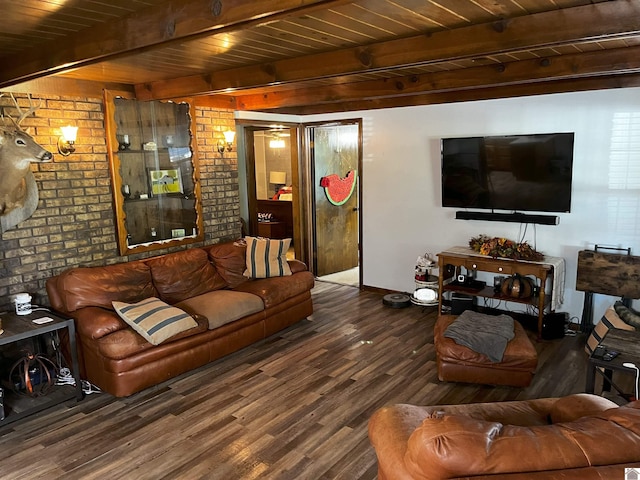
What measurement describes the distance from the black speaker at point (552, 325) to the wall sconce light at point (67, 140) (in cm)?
451

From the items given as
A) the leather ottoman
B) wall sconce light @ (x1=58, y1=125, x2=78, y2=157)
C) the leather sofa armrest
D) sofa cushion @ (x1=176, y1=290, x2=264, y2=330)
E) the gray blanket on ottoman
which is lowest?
the leather ottoman

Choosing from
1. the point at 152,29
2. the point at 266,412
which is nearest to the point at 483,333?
the point at 266,412

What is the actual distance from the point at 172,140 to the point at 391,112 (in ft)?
8.45

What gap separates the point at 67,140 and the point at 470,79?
11.1 ft

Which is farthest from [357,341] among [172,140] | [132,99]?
[132,99]

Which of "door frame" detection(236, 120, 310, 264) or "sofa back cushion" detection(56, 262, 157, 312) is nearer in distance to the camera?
"sofa back cushion" detection(56, 262, 157, 312)

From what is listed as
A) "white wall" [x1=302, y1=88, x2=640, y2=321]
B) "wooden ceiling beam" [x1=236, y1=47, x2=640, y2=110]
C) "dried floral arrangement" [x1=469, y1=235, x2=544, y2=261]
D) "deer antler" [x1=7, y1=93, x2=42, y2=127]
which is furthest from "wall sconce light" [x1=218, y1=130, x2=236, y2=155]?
"dried floral arrangement" [x1=469, y1=235, x2=544, y2=261]

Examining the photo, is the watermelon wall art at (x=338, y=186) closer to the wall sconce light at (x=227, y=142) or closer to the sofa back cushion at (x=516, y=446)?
the wall sconce light at (x=227, y=142)

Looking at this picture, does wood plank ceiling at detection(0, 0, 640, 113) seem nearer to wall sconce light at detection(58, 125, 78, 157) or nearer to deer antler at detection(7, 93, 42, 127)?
deer antler at detection(7, 93, 42, 127)

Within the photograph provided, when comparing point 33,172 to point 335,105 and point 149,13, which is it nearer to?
point 149,13

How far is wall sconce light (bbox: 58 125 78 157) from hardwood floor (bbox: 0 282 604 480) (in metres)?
1.98

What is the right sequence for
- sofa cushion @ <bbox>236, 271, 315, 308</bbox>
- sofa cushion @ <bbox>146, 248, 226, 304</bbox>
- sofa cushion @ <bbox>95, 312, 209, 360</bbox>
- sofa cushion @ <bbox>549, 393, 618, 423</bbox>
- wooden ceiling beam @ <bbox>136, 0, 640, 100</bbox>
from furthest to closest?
sofa cushion @ <bbox>236, 271, 315, 308</bbox> → sofa cushion @ <bbox>146, 248, 226, 304</bbox> → sofa cushion @ <bbox>95, 312, 209, 360</bbox> → wooden ceiling beam @ <bbox>136, 0, 640, 100</bbox> → sofa cushion @ <bbox>549, 393, 618, 423</bbox>

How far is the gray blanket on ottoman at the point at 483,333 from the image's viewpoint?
3.55 metres

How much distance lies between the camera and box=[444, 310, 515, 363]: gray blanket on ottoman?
3.55 meters
